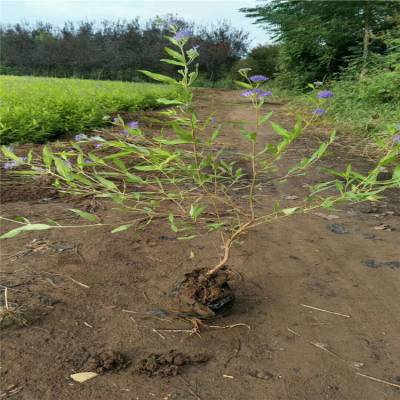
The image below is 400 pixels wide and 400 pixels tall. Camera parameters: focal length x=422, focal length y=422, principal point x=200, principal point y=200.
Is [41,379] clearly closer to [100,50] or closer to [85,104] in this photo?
[85,104]

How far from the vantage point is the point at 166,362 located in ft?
4.65

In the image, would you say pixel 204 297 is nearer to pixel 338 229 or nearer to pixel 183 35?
pixel 183 35

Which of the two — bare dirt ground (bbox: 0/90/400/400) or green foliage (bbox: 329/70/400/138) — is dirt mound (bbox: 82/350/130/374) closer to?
bare dirt ground (bbox: 0/90/400/400)

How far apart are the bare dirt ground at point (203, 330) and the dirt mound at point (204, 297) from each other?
5 cm

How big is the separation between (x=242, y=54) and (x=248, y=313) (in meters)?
32.1

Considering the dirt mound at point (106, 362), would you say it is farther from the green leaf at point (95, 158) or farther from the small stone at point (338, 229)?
the small stone at point (338, 229)

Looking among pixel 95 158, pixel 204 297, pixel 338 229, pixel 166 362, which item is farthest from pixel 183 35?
pixel 338 229

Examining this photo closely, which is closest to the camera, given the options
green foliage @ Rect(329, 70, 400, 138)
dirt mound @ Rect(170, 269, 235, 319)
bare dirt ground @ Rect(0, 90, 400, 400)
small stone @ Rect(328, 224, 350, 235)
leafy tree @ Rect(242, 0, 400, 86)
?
bare dirt ground @ Rect(0, 90, 400, 400)

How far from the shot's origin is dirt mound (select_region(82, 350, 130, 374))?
1.37 metres

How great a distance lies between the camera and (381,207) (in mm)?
3041

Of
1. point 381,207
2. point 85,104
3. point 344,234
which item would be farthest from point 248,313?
point 85,104

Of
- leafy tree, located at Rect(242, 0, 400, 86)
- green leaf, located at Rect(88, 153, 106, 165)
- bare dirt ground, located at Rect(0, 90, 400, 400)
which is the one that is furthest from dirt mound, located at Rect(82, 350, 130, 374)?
leafy tree, located at Rect(242, 0, 400, 86)

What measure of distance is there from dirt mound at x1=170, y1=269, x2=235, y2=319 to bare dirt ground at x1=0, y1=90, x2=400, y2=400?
0.18 ft

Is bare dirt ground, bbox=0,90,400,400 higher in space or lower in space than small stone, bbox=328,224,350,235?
lower
